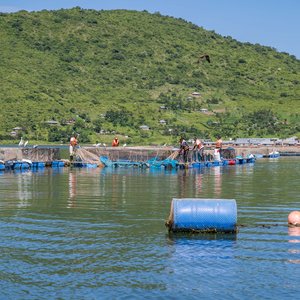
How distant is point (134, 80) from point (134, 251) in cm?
13930

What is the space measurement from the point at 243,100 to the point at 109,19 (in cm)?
5260

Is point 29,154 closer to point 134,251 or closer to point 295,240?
point 295,240

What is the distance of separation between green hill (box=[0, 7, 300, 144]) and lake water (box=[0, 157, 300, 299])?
91.6 meters

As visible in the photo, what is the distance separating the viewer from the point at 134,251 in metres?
17.5

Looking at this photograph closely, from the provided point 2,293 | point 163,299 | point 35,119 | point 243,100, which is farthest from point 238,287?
point 243,100

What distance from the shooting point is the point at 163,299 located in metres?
13.4

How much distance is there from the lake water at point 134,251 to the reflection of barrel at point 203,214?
1.06ft

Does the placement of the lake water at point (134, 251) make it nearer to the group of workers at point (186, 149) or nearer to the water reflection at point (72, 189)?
the water reflection at point (72, 189)

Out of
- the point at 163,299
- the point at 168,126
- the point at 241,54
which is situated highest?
the point at 241,54

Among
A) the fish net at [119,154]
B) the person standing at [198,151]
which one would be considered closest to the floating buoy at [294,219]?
the fish net at [119,154]

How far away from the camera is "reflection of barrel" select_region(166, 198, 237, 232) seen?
19172mm

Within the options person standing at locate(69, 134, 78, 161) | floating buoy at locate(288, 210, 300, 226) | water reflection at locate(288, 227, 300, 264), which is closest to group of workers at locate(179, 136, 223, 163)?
person standing at locate(69, 134, 78, 161)

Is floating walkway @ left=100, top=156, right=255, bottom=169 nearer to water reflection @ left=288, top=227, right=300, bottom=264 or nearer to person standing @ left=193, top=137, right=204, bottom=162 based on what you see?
person standing @ left=193, top=137, right=204, bottom=162

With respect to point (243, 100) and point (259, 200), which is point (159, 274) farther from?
point (243, 100)
